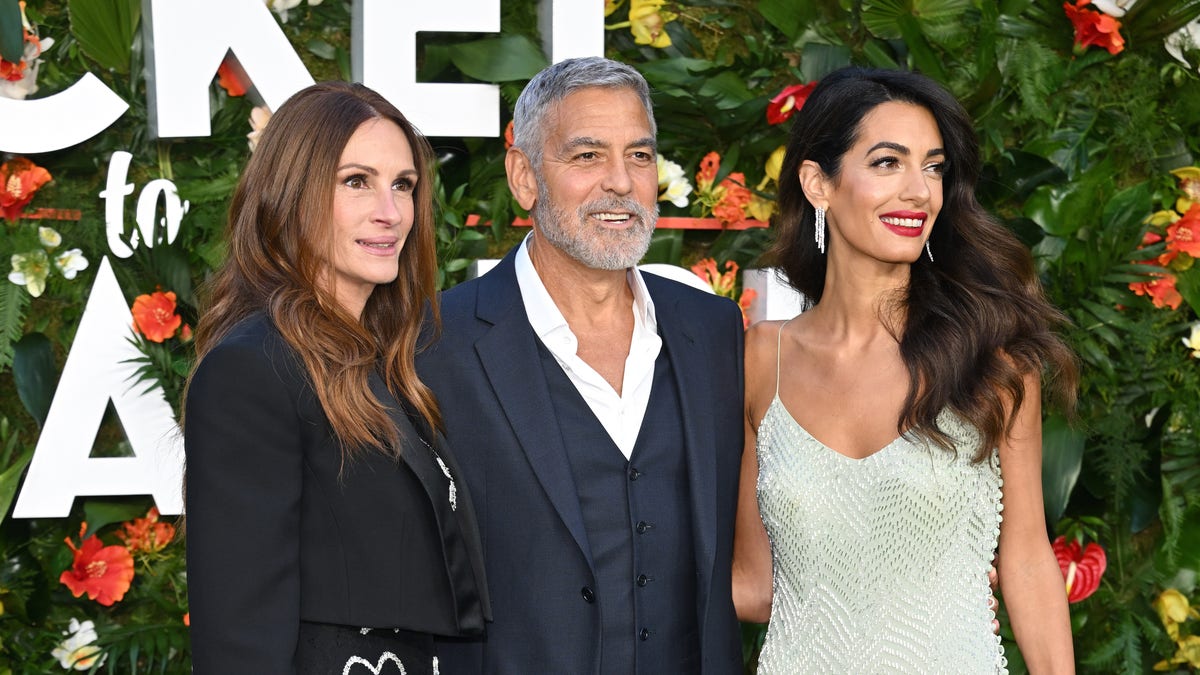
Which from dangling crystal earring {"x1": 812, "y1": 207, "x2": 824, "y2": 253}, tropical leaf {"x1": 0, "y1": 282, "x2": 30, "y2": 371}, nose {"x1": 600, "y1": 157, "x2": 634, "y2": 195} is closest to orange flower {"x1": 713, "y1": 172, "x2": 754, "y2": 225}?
dangling crystal earring {"x1": 812, "y1": 207, "x2": 824, "y2": 253}

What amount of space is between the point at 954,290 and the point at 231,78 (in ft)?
6.62

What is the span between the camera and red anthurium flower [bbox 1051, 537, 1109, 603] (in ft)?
12.6

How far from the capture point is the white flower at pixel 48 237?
354 cm

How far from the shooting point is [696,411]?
2568mm

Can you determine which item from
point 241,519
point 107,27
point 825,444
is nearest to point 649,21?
point 107,27

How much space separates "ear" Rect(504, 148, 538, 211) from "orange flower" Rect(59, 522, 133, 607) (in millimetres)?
1564

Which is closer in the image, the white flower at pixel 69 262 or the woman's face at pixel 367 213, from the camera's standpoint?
the woman's face at pixel 367 213

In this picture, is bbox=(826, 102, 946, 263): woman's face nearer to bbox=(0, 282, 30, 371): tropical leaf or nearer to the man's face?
the man's face

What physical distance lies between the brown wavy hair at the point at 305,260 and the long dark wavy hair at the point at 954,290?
3.02 feet

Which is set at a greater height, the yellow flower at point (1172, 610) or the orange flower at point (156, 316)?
the orange flower at point (156, 316)

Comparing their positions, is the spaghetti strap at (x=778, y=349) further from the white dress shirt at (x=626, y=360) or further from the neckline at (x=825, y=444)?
the white dress shirt at (x=626, y=360)

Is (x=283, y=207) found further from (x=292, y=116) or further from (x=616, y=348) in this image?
(x=616, y=348)

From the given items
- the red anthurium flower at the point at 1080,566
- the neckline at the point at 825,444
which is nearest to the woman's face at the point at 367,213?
the neckline at the point at 825,444

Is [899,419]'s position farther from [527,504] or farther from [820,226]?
[527,504]
